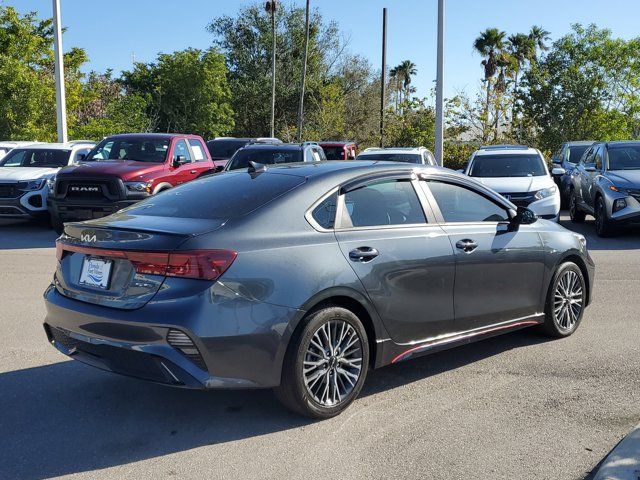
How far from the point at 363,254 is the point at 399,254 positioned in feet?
1.08

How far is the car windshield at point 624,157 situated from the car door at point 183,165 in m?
8.16

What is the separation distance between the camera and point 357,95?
170 ft

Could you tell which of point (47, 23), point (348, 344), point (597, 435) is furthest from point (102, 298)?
point (47, 23)

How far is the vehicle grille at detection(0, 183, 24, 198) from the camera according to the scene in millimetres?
13969

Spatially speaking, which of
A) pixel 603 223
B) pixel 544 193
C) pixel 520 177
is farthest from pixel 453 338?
pixel 520 177

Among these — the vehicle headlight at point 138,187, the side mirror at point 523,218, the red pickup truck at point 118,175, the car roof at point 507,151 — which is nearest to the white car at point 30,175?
the red pickup truck at point 118,175

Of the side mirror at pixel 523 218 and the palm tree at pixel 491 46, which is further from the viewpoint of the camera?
the palm tree at pixel 491 46

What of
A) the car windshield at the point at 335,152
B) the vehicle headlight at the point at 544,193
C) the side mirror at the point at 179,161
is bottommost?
the vehicle headlight at the point at 544,193

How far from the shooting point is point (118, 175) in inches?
488

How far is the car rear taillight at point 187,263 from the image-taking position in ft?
13.5

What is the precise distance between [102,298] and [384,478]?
1.98 m

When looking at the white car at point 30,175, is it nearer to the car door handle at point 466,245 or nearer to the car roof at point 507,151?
the car roof at point 507,151

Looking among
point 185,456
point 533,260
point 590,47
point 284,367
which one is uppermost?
point 590,47

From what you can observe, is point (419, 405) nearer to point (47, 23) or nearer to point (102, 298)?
point (102, 298)
